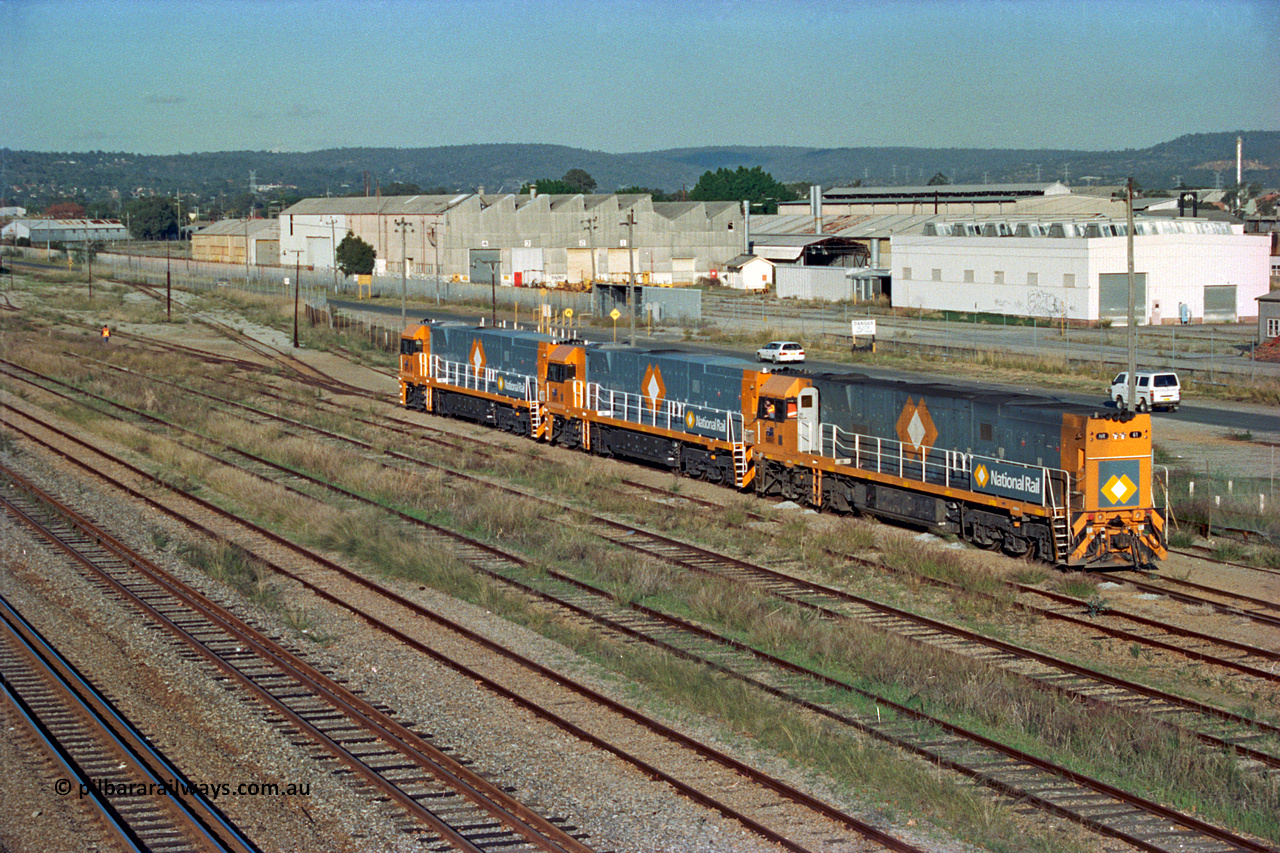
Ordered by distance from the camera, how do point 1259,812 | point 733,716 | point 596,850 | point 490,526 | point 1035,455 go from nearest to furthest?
1. point 596,850
2. point 1259,812
3. point 733,716
4. point 1035,455
5. point 490,526

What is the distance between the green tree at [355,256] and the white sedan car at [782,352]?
201 ft

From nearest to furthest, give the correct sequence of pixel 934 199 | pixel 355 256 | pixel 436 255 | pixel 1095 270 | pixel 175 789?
pixel 175 789, pixel 1095 270, pixel 436 255, pixel 355 256, pixel 934 199

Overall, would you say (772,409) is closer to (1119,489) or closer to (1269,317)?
(1119,489)

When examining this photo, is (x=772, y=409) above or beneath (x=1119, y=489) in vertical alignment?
above

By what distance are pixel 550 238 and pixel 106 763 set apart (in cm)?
10055

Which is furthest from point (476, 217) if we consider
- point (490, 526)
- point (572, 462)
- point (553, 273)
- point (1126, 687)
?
point (1126, 687)

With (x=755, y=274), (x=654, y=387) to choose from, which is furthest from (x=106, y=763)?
(x=755, y=274)

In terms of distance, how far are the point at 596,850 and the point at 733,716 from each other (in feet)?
12.5

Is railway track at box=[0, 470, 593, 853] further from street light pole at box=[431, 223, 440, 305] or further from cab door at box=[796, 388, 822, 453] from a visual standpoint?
street light pole at box=[431, 223, 440, 305]

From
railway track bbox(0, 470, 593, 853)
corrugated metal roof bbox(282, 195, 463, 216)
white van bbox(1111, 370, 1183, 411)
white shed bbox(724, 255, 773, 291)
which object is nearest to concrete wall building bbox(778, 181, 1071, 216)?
white shed bbox(724, 255, 773, 291)

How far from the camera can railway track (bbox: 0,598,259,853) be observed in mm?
11570

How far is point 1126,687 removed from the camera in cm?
1617

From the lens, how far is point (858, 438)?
2784 centimetres

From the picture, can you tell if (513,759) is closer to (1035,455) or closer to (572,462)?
(1035,455)
